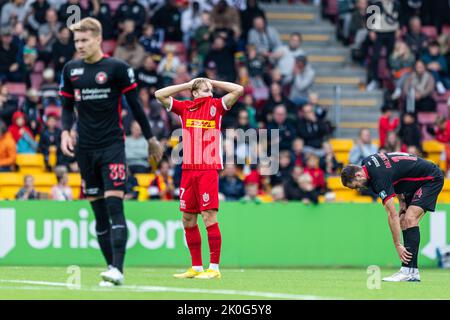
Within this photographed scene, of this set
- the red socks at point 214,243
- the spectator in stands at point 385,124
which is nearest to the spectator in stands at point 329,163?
the spectator in stands at point 385,124

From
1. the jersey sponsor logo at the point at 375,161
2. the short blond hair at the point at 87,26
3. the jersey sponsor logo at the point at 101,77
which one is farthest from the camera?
the jersey sponsor logo at the point at 375,161

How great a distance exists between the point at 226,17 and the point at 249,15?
68 centimetres

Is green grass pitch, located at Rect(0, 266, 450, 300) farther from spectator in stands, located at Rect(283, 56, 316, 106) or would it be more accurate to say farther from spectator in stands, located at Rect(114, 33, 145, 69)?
spectator in stands, located at Rect(283, 56, 316, 106)

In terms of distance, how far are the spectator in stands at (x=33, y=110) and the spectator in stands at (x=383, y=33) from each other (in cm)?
790

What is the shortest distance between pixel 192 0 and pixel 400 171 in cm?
1263

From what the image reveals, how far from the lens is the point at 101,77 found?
40.5ft

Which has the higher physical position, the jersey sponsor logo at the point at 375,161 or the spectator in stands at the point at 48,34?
the spectator in stands at the point at 48,34

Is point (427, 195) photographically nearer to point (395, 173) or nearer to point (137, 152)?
point (395, 173)

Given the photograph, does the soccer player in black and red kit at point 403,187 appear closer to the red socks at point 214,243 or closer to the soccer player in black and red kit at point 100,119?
the red socks at point 214,243

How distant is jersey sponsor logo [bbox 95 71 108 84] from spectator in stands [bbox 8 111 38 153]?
10637 mm

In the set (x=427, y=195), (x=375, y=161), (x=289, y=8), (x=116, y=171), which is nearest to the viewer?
(x=116, y=171)

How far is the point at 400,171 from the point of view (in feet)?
49.6

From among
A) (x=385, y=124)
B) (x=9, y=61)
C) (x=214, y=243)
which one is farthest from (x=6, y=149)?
(x=214, y=243)

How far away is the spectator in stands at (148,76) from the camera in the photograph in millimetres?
24438
